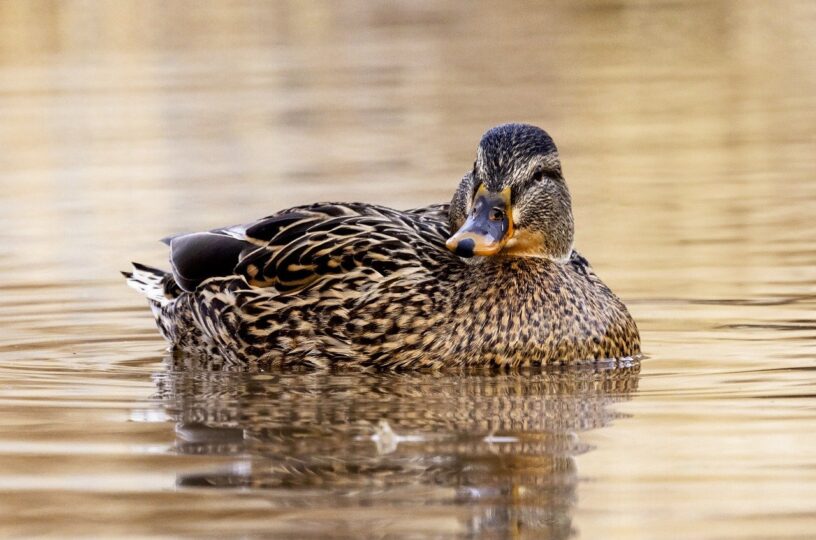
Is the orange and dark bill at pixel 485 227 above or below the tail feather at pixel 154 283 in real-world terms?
above

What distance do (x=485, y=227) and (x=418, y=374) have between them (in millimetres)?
670

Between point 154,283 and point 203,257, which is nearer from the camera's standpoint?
point 203,257

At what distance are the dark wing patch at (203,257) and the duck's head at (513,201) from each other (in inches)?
42.9

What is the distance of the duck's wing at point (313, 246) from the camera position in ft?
28.1

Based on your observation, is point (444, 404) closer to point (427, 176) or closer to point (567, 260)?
point (567, 260)

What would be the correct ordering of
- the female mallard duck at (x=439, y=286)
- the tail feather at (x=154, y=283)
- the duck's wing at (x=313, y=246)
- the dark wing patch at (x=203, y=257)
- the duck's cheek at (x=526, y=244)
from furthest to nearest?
the tail feather at (x=154, y=283) < the dark wing patch at (x=203, y=257) < the duck's wing at (x=313, y=246) < the duck's cheek at (x=526, y=244) < the female mallard duck at (x=439, y=286)

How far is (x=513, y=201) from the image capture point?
8266mm

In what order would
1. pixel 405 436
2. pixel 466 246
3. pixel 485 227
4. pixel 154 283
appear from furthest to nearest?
pixel 154 283 → pixel 485 227 → pixel 466 246 → pixel 405 436

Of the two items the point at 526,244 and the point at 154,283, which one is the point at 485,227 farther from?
the point at 154,283

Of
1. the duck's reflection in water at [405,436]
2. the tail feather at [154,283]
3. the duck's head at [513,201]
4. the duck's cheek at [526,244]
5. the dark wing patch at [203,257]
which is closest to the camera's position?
the duck's reflection in water at [405,436]

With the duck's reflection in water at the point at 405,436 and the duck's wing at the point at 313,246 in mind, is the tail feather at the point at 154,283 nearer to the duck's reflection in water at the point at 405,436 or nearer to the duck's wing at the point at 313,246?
the duck's wing at the point at 313,246

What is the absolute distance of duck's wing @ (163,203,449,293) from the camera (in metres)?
8.55

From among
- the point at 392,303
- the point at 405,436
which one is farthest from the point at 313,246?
the point at 405,436

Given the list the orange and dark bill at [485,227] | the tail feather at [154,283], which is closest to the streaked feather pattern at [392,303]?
the orange and dark bill at [485,227]
